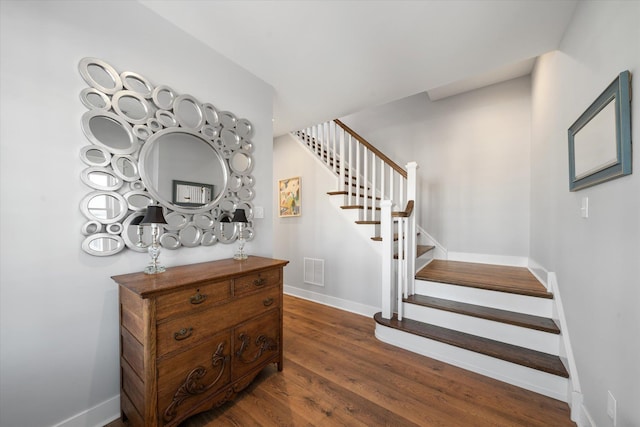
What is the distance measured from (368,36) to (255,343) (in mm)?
2418

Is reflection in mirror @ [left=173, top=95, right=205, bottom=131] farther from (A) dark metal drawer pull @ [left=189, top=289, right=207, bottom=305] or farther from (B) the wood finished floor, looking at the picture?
(B) the wood finished floor

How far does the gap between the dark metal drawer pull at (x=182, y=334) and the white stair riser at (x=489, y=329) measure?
6.65ft

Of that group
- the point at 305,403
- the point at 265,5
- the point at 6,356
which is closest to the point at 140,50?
the point at 265,5

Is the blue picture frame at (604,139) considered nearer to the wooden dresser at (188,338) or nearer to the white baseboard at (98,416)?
the wooden dresser at (188,338)

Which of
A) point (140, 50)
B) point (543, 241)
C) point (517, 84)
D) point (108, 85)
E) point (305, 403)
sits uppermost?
point (517, 84)

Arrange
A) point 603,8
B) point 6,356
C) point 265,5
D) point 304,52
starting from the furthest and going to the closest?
point 304,52 < point 265,5 < point 603,8 < point 6,356

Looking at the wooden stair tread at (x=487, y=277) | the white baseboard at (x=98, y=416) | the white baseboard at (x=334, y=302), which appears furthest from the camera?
the white baseboard at (x=334, y=302)

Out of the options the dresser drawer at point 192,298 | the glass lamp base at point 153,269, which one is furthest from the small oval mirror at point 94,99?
the dresser drawer at point 192,298

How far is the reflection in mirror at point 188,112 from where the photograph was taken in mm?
1737

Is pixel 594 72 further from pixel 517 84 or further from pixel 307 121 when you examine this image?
pixel 307 121

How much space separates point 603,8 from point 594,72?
0.97 ft

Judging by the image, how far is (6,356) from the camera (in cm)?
114

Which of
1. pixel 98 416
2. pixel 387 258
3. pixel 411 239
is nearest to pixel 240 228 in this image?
pixel 98 416

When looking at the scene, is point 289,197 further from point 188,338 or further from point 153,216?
point 188,338
